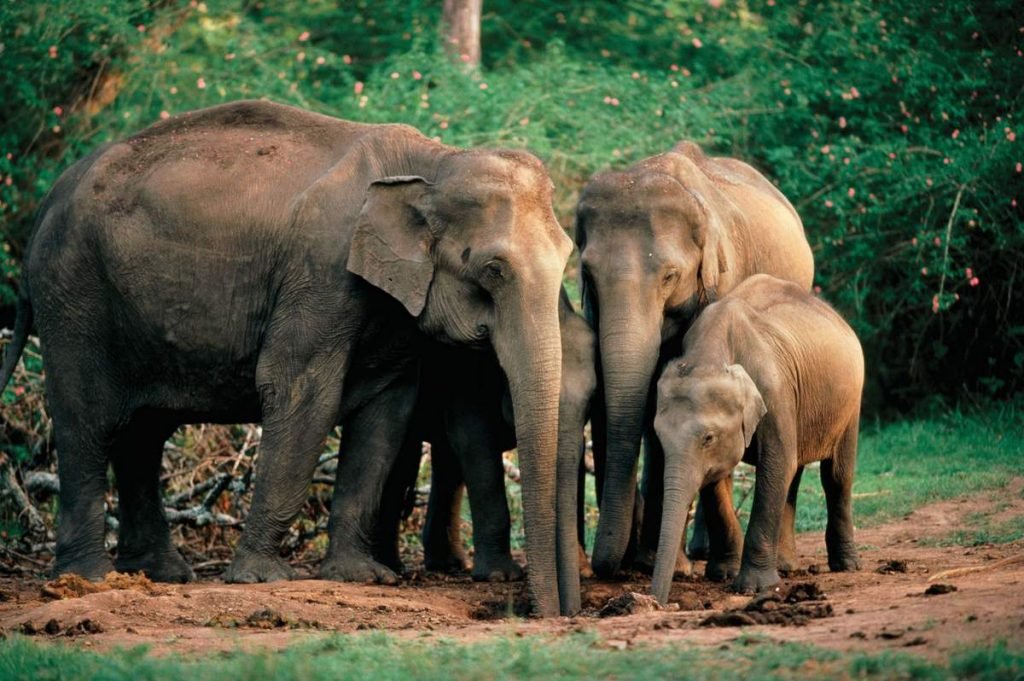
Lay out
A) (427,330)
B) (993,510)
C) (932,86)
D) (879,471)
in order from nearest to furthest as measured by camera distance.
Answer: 1. (427,330)
2. (993,510)
3. (879,471)
4. (932,86)

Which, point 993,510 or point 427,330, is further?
point 993,510

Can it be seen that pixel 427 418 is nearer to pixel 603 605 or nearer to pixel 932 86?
pixel 603 605

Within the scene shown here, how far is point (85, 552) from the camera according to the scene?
33.4 ft

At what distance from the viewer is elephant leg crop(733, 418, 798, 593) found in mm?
9234

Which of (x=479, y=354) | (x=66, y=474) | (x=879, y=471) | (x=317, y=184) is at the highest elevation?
(x=317, y=184)

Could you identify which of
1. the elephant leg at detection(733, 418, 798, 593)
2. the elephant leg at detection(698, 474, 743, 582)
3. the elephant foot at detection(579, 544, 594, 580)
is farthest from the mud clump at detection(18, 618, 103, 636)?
the elephant leg at detection(698, 474, 743, 582)

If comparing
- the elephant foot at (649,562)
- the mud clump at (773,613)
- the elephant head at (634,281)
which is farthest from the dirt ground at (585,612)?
the elephant head at (634,281)

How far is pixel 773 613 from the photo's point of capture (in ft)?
24.9

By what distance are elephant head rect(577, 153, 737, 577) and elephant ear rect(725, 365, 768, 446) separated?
595 millimetres

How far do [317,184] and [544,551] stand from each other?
2.68 m

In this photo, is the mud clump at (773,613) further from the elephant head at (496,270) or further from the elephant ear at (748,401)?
the elephant head at (496,270)

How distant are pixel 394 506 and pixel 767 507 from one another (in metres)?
2.57

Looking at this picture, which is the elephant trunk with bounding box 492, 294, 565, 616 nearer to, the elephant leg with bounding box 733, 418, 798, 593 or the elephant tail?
the elephant leg with bounding box 733, 418, 798, 593

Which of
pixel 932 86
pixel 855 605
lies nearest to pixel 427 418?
pixel 855 605
